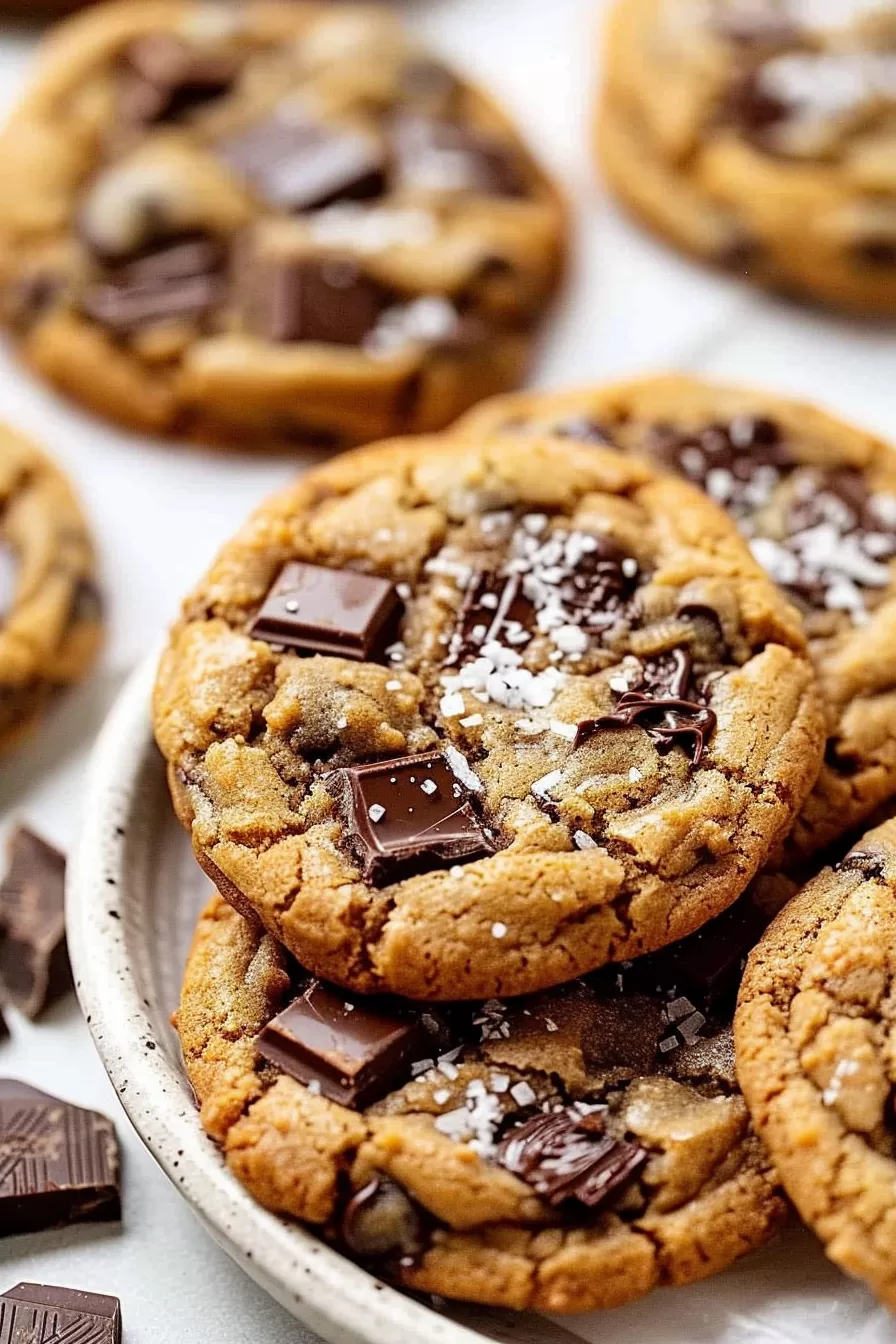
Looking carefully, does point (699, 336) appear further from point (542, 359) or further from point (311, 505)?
point (311, 505)

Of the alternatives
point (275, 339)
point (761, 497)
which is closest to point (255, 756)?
point (761, 497)

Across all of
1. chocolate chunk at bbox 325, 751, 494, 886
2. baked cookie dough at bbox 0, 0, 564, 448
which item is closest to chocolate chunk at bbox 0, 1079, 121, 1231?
chocolate chunk at bbox 325, 751, 494, 886

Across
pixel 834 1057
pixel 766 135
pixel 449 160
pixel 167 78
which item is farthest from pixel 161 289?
pixel 834 1057

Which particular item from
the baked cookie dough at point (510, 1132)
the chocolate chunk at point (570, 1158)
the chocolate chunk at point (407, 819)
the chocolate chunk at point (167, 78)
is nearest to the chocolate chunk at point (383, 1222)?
the baked cookie dough at point (510, 1132)

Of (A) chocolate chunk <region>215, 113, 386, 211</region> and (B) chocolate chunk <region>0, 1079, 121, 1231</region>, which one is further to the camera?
(A) chocolate chunk <region>215, 113, 386, 211</region>

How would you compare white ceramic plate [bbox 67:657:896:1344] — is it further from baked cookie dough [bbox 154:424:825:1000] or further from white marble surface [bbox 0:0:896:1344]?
white marble surface [bbox 0:0:896:1344]
